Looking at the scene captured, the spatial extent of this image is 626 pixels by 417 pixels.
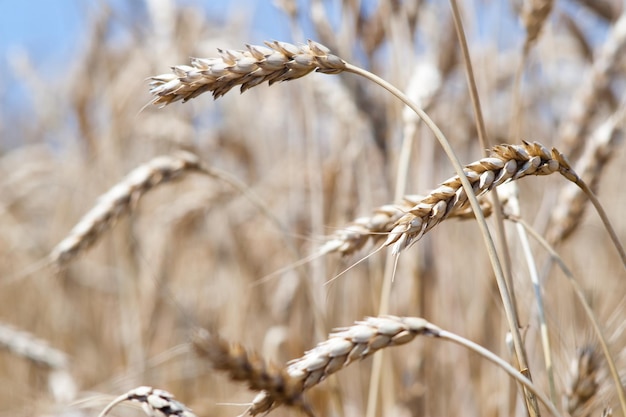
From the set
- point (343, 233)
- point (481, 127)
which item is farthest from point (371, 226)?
point (481, 127)

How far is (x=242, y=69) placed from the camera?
2.00 feet

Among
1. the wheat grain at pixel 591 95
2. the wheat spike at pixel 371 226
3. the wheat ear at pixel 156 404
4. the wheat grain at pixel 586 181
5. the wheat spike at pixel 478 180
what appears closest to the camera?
the wheat spike at pixel 478 180

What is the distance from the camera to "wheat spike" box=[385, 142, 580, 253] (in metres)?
0.54

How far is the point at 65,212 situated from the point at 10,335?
1204 millimetres

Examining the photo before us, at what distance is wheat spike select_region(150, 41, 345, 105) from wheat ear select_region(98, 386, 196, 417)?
281mm

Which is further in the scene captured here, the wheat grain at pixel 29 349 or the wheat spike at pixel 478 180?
the wheat grain at pixel 29 349

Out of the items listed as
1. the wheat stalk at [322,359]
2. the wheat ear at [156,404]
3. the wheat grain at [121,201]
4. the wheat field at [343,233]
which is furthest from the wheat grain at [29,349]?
the wheat stalk at [322,359]

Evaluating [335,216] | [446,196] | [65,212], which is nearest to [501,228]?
[446,196]

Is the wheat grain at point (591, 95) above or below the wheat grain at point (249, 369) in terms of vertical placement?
above

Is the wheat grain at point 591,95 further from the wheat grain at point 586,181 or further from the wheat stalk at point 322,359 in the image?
the wheat stalk at point 322,359

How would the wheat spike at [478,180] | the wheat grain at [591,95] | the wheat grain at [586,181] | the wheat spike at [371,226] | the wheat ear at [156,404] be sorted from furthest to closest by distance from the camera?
the wheat grain at [591,95], the wheat grain at [586,181], the wheat spike at [371,226], the wheat ear at [156,404], the wheat spike at [478,180]

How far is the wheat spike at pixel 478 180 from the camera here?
0.54 meters

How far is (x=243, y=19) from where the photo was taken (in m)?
3.25

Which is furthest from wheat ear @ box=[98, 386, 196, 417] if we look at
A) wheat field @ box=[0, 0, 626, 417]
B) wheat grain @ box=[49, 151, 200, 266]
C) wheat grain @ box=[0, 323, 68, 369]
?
wheat grain @ box=[0, 323, 68, 369]
